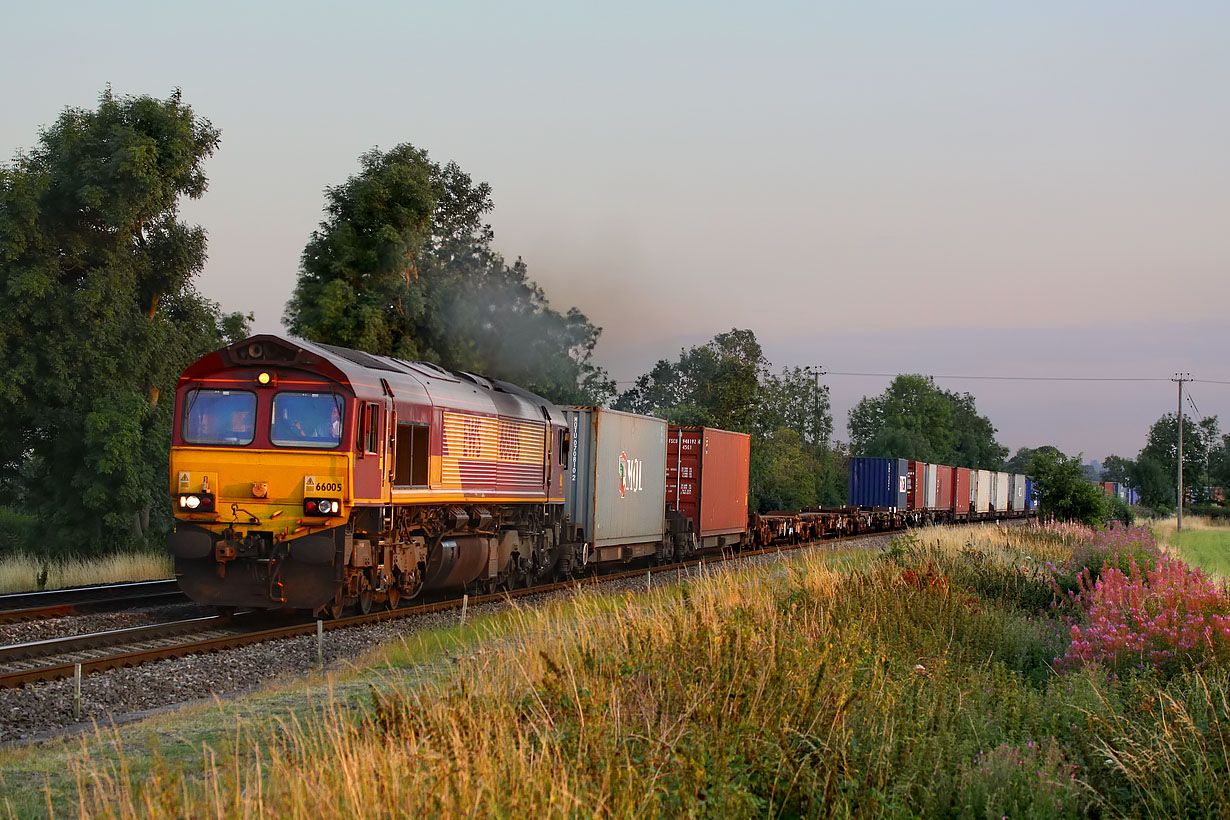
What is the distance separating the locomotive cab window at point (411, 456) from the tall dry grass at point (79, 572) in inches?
351

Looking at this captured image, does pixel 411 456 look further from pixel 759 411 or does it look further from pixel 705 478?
pixel 759 411

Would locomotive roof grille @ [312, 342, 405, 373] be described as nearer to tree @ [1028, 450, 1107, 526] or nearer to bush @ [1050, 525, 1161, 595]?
bush @ [1050, 525, 1161, 595]

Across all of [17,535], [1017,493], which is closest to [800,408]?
[1017,493]

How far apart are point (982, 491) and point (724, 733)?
59.4 meters

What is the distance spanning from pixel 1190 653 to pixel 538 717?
6.99 metres

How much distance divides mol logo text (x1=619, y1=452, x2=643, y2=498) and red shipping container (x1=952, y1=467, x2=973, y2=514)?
33.0m

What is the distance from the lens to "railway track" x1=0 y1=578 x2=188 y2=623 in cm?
1577

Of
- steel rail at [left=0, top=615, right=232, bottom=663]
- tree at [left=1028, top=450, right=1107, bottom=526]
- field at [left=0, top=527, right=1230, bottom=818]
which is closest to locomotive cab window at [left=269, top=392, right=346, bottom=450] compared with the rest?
steel rail at [left=0, top=615, right=232, bottom=663]

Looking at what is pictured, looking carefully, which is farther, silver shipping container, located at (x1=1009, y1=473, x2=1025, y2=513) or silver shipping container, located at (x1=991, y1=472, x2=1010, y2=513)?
silver shipping container, located at (x1=1009, y1=473, x2=1025, y2=513)

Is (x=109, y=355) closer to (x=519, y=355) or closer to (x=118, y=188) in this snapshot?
(x=118, y=188)

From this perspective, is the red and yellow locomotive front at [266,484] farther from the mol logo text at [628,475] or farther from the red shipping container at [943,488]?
the red shipping container at [943,488]

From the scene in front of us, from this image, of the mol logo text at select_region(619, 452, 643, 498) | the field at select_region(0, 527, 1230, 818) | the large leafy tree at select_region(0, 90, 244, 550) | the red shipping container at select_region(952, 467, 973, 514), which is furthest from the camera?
the red shipping container at select_region(952, 467, 973, 514)

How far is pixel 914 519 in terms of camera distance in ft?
166

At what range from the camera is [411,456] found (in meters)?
16.8
